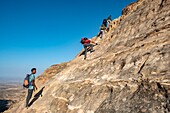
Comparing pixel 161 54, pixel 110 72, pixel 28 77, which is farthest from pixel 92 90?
pixel 28 77

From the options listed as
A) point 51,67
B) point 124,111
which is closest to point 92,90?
point 124,111

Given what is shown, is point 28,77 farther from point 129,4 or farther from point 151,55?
point 129,4

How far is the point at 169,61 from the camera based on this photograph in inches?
409

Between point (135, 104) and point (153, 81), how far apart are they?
1698 millimetres

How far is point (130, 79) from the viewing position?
1166 cm

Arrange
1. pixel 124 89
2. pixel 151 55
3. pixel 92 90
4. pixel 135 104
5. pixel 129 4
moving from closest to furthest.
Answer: pixel 135 104
pixel 124 89
pixel 151 55
pixel 92 90
pixel 129 4

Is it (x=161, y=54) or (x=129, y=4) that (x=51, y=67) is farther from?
(x=161, y=54)

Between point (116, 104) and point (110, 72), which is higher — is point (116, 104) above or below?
below

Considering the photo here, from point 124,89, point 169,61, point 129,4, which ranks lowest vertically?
point 124,89

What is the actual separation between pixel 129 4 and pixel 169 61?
22.1 meters

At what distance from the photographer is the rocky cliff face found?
383 inches

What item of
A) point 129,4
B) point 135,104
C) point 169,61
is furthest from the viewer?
point 129,4

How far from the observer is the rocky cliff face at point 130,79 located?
9.73 metres

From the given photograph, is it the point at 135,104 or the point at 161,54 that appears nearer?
the point at 135,104
